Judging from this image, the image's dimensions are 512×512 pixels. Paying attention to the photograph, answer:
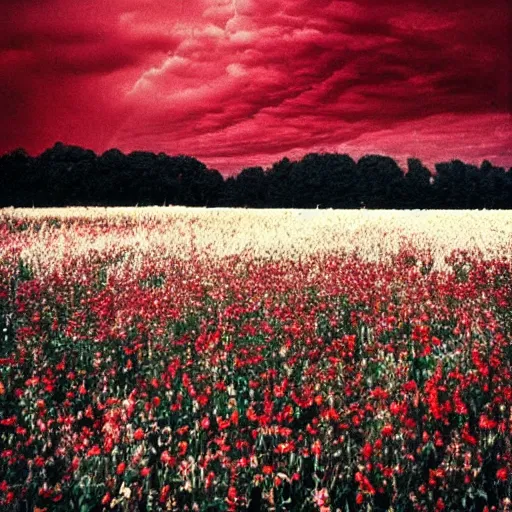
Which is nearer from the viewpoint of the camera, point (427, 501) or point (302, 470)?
point (427, 501)

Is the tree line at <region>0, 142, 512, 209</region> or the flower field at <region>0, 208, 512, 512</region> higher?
the tree line at <region>0, 142, 512, 209</region>

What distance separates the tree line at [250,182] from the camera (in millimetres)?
54594

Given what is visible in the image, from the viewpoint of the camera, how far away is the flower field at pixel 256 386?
2969mm

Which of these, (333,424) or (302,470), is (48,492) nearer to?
(302,470)

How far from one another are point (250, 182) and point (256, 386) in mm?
62515

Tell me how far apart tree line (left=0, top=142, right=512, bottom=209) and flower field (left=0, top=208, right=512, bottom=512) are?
48128mm

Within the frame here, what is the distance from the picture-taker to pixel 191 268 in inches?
360

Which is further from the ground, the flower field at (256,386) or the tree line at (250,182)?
the tree line at (250,182)

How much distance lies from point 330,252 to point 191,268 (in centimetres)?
329

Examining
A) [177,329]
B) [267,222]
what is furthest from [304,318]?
[267,222]

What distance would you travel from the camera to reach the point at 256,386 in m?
3.99

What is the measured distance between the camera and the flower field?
2969mm

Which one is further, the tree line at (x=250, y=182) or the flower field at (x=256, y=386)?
the tree line at (x=250, y=182)

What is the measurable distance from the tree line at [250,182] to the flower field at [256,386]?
48.1m
